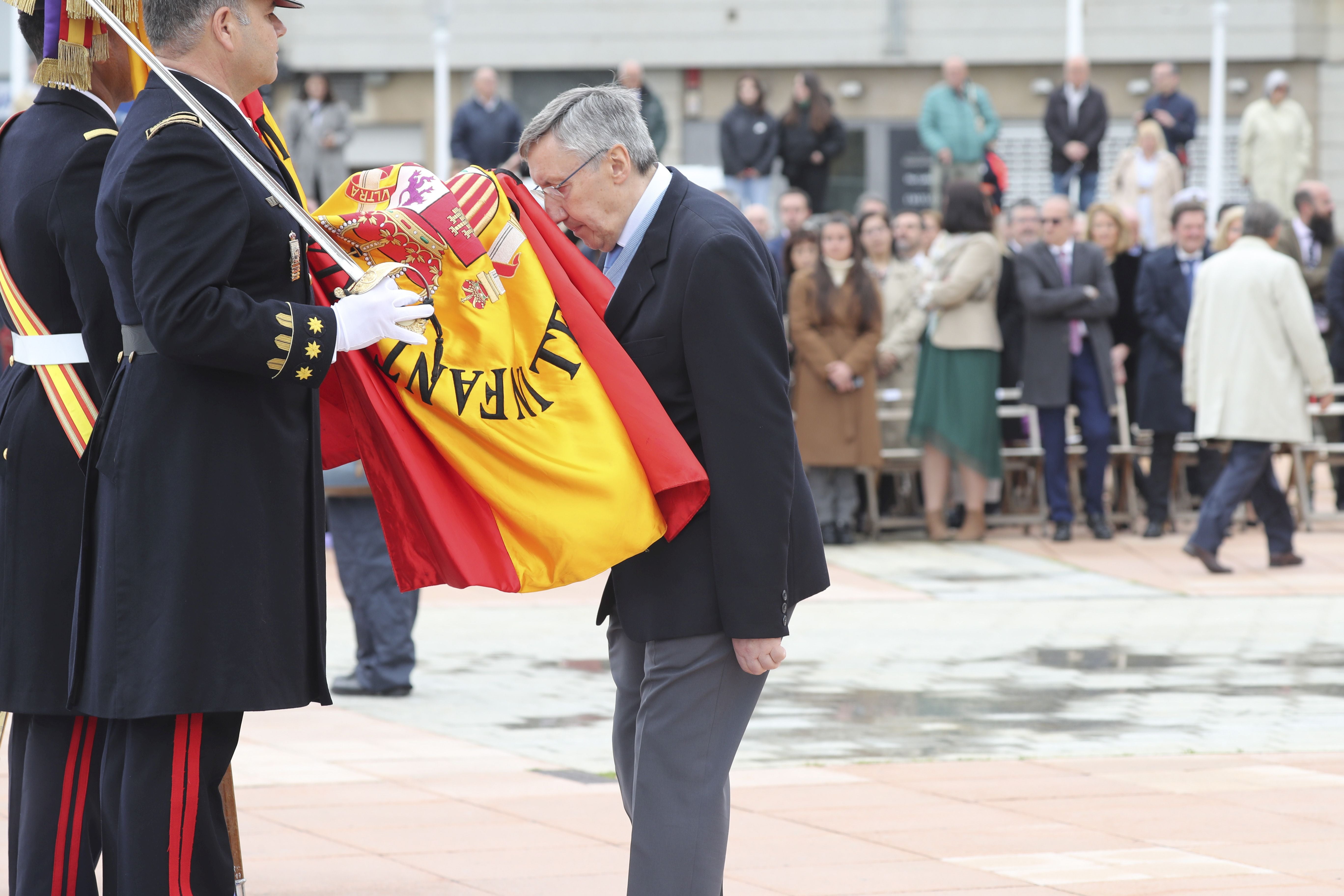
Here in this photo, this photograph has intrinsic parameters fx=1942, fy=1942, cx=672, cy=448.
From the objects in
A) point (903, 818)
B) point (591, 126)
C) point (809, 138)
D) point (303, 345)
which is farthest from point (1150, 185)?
point (303, 345)

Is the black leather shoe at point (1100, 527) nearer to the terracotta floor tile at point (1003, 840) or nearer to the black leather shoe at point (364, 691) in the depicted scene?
the black leather shoe at point (364, 691)

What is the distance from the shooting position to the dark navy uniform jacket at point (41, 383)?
380cm

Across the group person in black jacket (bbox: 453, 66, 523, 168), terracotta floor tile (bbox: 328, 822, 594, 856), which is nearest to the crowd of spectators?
person in black jacket (bbox: 453, 66, 523, 168)

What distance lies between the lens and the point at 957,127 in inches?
719

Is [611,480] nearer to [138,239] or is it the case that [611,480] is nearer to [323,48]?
[138,239]

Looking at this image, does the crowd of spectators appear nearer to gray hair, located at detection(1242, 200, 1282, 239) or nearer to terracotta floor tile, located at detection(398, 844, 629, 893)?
gray hair, located at detection(1242, 200, 1282, 239)

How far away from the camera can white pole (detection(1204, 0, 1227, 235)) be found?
70.8ft

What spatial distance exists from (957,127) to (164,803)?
1561 cm

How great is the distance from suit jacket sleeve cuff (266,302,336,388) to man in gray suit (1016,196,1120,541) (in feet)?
31.4

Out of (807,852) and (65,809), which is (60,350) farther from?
(807,852)

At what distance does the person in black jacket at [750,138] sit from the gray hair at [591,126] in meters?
13.8

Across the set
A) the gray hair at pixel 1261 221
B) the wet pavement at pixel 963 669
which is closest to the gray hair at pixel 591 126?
the wet pavement at pixel 963 669

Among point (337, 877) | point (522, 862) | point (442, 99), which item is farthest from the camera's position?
point (442, 99)

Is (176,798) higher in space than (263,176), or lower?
lower
